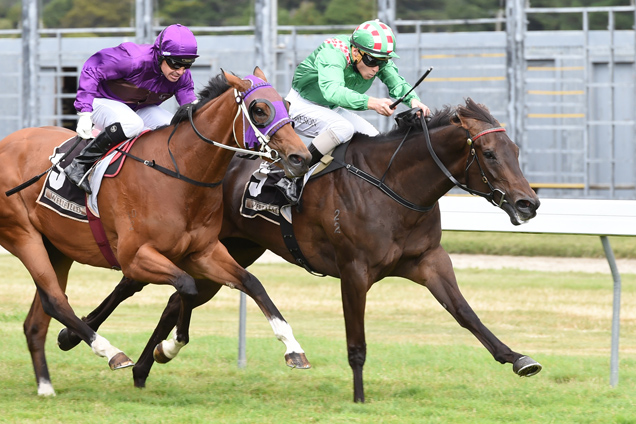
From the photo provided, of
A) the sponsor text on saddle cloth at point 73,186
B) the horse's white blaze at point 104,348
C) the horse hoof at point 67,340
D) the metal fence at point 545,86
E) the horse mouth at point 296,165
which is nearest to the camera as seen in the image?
the horse mouth at point 296,165

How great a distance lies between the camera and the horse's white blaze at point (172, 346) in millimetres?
6059

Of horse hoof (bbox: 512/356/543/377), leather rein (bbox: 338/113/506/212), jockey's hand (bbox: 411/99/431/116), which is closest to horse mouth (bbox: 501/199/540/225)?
leather rein (bbox: 338/113/506/212)

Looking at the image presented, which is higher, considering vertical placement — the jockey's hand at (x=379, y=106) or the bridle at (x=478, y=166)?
the jockey's hand at (x=379, y=106)

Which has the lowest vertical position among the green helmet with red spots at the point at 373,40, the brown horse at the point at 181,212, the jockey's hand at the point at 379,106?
the brown horse at the point at 181,212

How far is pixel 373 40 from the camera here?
5.88 metres

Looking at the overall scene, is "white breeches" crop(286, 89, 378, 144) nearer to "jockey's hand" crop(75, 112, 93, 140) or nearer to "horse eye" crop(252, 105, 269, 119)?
"horse eye" crop(252, 105, 269, 119)

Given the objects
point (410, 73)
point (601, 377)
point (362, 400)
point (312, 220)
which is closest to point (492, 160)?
point (312, 220)

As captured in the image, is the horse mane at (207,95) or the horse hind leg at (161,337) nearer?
the horse mane at (207,95)

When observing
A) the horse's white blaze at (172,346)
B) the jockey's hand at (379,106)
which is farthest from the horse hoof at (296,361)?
the jockey's hand at (379,106)

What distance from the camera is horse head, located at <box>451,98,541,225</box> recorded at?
5.30 metres

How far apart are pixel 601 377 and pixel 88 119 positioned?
12.3ft

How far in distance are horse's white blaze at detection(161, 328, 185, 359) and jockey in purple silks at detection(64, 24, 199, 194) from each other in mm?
1075

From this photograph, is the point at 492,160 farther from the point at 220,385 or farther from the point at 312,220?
the point at 220,385

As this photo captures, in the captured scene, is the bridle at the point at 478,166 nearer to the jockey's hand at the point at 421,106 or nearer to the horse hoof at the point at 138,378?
the jockey's hand at the point at 421,106
